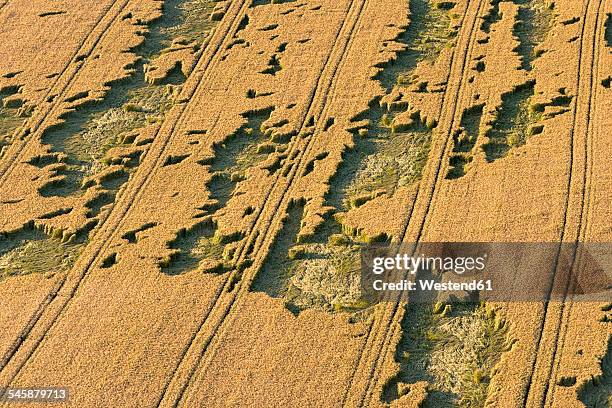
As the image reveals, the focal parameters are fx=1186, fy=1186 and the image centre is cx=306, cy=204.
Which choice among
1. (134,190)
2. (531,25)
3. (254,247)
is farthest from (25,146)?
(531,25)

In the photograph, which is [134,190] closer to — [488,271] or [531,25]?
[488,271]

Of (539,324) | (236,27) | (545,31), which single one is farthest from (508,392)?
(236,27)

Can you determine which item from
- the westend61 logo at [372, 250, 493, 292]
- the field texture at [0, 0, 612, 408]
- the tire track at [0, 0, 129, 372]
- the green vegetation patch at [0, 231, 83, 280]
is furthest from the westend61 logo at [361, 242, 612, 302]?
the tire track at [0, 0, 129, 372]

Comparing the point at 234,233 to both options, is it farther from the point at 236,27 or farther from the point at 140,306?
the point at 236,27

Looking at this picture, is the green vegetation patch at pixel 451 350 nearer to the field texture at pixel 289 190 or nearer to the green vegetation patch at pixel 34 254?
the field texture at pixel 289 190

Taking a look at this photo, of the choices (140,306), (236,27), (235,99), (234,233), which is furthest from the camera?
(236,27)

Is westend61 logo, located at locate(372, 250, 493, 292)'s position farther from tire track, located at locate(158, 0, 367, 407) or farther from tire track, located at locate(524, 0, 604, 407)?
tire track, located at locate(158, 0, 367, 407)
